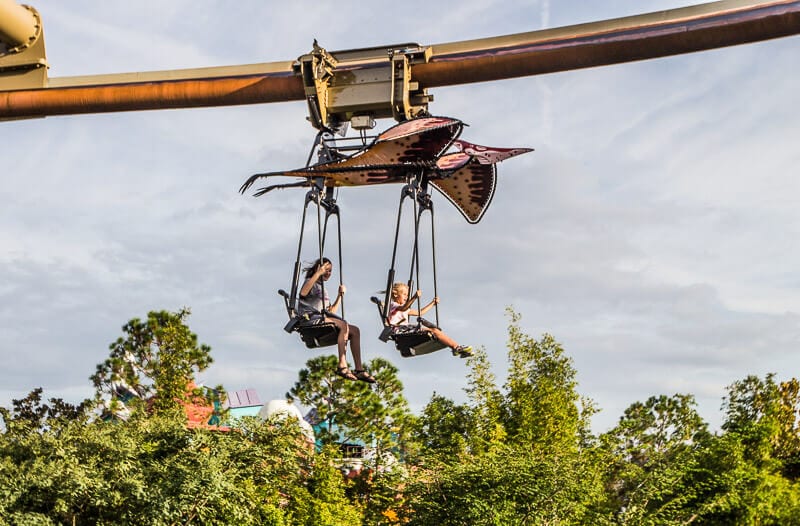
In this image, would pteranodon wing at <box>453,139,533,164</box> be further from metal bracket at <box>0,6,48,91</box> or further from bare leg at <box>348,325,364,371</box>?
metal bracket at <box>0,6,48,91</box>

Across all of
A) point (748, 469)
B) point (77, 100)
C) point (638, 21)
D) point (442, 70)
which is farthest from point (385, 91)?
point (748, 469)

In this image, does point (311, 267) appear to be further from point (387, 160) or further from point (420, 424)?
point (420, 424)

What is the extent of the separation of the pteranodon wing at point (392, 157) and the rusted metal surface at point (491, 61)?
1.23 ft

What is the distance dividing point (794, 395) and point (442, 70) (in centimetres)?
2402

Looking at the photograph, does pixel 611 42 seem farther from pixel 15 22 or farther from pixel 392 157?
pixel 15 22

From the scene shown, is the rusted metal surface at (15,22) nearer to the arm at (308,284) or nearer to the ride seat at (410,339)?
the arm at (308,284)

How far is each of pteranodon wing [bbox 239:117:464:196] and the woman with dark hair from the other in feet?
2.38

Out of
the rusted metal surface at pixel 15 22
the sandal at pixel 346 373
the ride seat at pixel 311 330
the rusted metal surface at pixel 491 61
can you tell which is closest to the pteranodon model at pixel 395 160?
the rusted metal surface at pixel 491 61

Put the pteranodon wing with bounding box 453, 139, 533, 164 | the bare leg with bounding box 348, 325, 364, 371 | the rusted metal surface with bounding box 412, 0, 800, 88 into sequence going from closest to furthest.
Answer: the rusted metal surface with bounding box 412, 0, 800, 88 → the bare leg with bounding box 348, 325, 364, 371 → the pteranodon wing with bounding box 453, 139, 533, 164

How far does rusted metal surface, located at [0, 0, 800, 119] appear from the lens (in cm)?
861

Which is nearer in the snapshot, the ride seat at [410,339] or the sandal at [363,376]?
the ride seat at [410,339]

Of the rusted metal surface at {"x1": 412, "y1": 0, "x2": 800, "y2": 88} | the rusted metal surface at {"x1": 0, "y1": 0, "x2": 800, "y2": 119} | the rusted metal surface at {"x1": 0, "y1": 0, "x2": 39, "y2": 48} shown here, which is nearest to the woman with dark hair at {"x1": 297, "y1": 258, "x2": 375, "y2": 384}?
the rusted metal surface at {"x1": 0, "y1": 0, "x2": 800, "y2": 119}

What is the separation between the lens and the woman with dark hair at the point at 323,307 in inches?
385

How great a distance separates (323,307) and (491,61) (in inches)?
92.7
